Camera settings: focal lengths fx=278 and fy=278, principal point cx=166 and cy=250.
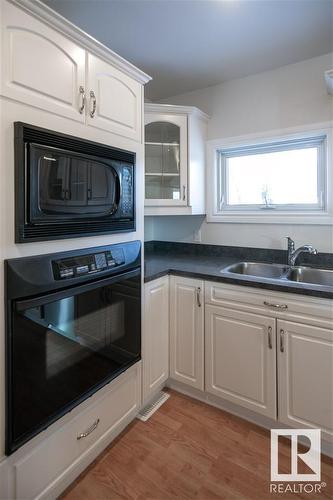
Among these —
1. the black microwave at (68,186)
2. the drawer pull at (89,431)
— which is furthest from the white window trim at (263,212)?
the drawer pull at (89,431)

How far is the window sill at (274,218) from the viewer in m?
1.94

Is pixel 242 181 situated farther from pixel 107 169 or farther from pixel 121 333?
pixel 121 333

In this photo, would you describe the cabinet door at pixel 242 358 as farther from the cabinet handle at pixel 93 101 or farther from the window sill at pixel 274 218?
the cabinet handle at pixel 93 101

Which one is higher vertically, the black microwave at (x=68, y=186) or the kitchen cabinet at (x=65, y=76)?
the kitchen cabinet at (x=65, y=76)

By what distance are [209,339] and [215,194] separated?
1.23 metres

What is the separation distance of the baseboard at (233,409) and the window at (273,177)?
4.60ft

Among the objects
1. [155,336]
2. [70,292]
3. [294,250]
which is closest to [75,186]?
[70,292]

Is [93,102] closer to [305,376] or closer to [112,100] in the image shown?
[112,100]

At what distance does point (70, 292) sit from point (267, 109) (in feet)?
6.43

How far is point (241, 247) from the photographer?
229 centimetres

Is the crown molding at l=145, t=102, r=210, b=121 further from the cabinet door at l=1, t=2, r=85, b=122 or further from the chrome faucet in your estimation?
the chrome faucet

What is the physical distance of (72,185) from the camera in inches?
45.8

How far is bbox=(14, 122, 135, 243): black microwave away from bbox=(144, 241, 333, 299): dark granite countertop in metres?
0.51

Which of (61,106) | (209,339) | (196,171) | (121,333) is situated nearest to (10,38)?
(61,106)
